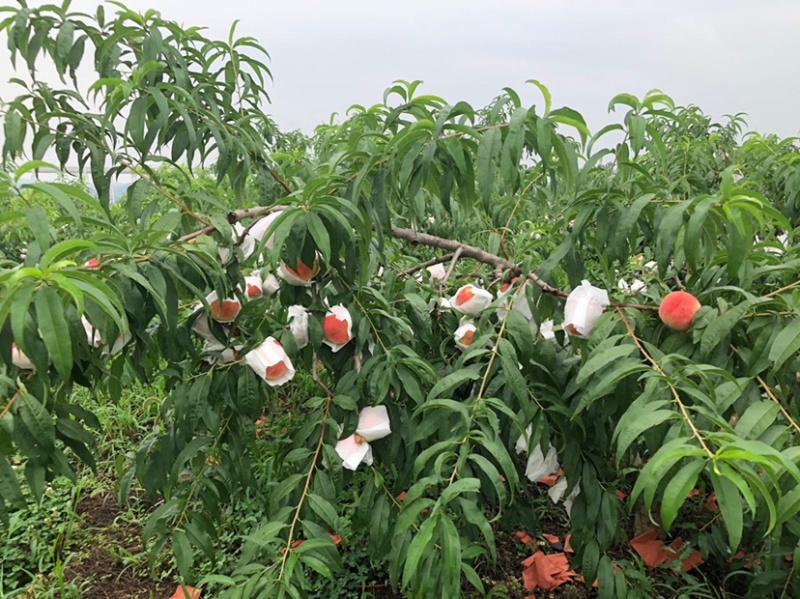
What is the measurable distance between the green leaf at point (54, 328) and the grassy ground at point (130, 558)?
962 mm

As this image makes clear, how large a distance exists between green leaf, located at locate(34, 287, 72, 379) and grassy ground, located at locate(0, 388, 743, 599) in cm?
96

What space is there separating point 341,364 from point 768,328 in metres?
0.75

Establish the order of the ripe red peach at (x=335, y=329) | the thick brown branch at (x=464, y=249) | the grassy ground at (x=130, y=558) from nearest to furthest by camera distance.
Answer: the ripe red peach at (x=335, y=329)
the thick brown branch at (x=464, y=249)
the grassy ground at (x=130, y=558)

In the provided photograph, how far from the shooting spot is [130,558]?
1.82 m

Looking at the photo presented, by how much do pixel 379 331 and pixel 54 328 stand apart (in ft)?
1.97

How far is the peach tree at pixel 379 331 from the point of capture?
2.64ft

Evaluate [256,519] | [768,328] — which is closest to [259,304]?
[768,328]

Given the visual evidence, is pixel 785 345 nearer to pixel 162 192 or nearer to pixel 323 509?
pixel 323 509

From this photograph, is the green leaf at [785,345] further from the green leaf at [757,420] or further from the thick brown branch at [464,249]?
the thick brown branch at [464,249]

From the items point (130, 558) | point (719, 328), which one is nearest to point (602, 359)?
point (719, 328)

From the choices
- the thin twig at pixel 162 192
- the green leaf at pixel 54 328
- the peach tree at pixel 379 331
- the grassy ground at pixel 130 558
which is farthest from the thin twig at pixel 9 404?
the grassy ground at pixel 130 558

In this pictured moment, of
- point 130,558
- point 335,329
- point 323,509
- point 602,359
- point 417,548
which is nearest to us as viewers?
point 417,548

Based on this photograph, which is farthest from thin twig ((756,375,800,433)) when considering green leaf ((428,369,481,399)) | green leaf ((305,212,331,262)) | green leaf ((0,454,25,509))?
green leaf ((0,454,25,509))

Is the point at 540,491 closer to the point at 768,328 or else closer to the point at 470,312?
the point at 470,312
